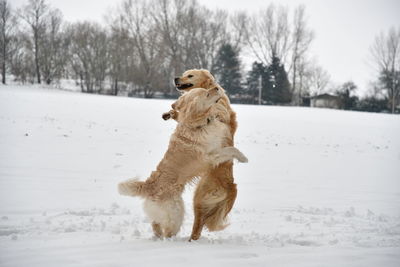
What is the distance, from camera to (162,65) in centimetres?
4381

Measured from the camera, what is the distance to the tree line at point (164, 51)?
3762cm

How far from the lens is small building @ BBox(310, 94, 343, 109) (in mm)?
46812

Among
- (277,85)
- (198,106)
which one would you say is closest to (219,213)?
(198,106)

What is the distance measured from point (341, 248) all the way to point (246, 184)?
371cm

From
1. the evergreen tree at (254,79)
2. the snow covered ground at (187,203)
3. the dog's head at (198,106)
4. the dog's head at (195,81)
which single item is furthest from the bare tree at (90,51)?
the dog's head at (198,106)

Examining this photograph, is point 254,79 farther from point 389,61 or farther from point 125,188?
point 125,188

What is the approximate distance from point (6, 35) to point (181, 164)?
37.8 meters

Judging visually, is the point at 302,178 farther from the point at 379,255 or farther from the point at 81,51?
the point at 81,51

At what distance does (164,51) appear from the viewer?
45500 millimetres

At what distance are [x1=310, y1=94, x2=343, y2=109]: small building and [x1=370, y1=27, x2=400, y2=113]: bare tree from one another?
5682 mm

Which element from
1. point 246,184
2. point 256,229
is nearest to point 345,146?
point 246,184

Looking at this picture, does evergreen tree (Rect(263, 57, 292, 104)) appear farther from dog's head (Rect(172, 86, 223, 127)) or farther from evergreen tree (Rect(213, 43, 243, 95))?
dog's head (Rect(172, 86, 223, 127))

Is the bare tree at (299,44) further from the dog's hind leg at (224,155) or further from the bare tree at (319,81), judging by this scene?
the dog's hind leg at (224,155)

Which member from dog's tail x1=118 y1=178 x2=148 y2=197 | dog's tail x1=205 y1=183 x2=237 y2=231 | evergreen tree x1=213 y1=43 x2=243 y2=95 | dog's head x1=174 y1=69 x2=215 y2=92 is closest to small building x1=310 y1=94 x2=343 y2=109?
evergreen tree x1=213 y1=43 x2=243 y2=95
